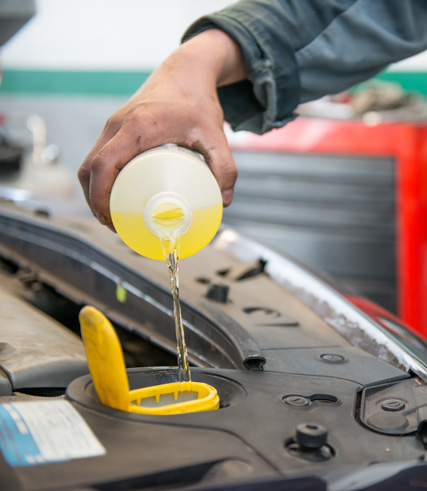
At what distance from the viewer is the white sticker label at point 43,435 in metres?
0.47

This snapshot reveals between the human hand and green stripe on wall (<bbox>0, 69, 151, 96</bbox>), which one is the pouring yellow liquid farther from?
green stripe on wall (<bbox>0, 69, 151, 96</bbox>)

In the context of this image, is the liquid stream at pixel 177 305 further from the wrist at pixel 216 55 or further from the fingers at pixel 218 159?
the wrist at pixel 216 55

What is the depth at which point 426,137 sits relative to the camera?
220 centimetres

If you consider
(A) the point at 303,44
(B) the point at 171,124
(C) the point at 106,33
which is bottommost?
(B) the point at 171,124

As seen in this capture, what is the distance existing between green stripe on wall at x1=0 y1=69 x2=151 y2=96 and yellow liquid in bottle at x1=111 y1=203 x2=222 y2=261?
3.60m

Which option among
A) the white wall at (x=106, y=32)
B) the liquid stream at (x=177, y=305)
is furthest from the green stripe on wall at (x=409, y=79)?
the liquid stream at (x=177, y=305)

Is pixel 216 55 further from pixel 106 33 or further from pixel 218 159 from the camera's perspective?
pixel 106 33

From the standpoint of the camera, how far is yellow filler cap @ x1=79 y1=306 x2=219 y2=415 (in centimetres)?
53

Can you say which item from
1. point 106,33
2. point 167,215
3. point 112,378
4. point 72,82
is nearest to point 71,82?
point 72,82

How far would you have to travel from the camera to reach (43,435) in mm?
490

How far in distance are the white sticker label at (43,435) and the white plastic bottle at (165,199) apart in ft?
0.61

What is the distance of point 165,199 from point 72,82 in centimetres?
393

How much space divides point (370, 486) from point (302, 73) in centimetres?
61

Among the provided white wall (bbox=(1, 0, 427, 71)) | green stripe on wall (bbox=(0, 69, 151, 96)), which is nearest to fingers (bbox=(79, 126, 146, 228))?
white wall (bbox=(1, 0, 427, 71))
